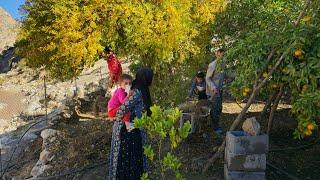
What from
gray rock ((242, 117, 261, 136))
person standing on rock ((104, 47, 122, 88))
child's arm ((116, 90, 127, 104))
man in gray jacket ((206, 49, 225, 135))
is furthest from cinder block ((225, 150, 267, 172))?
person standing on rock ((104, 47, 122, 88))

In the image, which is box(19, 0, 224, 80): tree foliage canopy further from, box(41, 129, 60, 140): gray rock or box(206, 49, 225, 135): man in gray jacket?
box(206, 49, 225, 135): man in gray jacket

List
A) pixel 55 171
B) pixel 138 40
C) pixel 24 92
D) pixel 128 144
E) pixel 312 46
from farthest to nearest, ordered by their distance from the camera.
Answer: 1. pixel 24 92
2. pixel 138 40
3. pixel 55 171
4. pixel 128 144
5. pixel 312 46

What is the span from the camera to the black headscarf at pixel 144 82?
20.5 feet

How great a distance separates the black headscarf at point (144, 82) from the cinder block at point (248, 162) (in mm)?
1443

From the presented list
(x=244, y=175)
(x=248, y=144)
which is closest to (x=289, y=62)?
(x=248, y=144)

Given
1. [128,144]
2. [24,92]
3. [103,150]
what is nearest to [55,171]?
[103,150]

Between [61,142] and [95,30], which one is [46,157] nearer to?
[61,142]

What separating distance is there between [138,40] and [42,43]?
8.41 feet

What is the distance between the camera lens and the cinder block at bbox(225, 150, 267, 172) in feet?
21.5

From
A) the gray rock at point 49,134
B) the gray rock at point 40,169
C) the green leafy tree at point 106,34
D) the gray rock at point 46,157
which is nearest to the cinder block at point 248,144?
the gray rock at point 40,169

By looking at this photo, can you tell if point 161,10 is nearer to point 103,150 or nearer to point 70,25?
point 70,25

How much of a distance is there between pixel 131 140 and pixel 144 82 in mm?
1025

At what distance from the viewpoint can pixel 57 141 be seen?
10.6 meters

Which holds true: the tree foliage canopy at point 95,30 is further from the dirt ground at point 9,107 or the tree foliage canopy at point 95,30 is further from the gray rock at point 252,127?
the dirt ground at point 9,107
